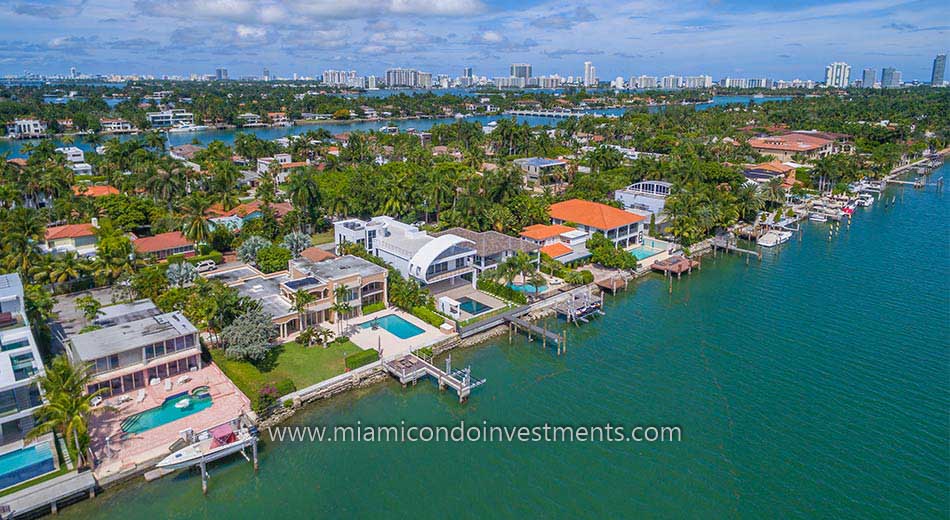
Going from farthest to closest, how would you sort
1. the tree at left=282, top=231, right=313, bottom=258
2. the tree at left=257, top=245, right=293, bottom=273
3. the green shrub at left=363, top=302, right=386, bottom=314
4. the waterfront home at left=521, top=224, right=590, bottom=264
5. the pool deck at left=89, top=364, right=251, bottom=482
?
the waterfront home at left=521, top=224, right=590, bottom=264 < the tree at left=282, top=231, right=313, bottom=258 < the tree at left=257, top=245, right=293, bottom=273 < the green shrub at left=363, top=302, right=386, bottom=314 < the pool deck at left=89, top=364, right=251, bottom=482

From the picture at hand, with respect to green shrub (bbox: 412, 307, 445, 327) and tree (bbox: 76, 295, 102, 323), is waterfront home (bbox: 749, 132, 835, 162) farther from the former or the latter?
tree (bbox: 76, 295, 102, 323)

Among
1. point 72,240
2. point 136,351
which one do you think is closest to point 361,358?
point 136,351

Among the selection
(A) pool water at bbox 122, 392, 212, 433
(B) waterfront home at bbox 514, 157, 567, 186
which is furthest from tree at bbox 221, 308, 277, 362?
(B) waterfront home at bbox 514, 157, 567, 186

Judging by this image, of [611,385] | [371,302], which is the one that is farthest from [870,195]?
[371,302]

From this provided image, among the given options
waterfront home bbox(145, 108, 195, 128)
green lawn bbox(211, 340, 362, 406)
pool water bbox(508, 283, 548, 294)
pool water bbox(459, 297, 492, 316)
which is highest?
waterfront home bbox(145, 108, 195, 128)

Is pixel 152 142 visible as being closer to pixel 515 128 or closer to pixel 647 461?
pixel 515 128

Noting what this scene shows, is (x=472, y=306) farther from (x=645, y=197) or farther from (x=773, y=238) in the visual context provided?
(x=773, y=238)

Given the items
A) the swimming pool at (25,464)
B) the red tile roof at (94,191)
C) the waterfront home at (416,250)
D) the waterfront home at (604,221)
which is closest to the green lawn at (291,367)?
the swimming pool at (25,464)
